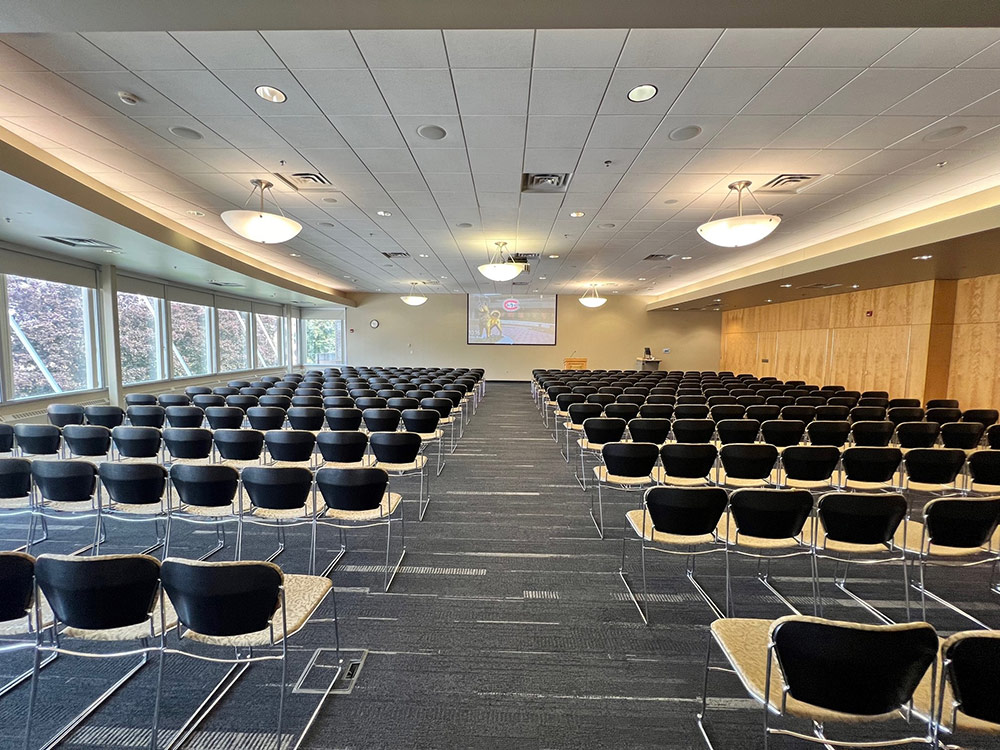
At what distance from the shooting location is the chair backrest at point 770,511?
2.64 m

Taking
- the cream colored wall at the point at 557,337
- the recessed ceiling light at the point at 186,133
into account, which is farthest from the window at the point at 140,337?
the cream colored wall at the point at 557,337

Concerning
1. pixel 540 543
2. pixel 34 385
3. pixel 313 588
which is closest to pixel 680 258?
pixel 540 543

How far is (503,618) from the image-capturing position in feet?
9.43

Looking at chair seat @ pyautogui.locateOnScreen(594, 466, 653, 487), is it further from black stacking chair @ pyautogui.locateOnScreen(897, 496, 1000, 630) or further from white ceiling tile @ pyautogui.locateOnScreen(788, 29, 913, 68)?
white ceiling tile @ pyautogui.locateOnScreen(788, 29, 913, 68)

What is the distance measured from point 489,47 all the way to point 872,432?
5.62 meters

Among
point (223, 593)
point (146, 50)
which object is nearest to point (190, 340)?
point (146, 50)

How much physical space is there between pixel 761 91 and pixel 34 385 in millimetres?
11626

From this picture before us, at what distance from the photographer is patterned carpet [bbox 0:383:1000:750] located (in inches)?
80.5

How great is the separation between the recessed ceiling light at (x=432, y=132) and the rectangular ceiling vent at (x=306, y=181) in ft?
6.37

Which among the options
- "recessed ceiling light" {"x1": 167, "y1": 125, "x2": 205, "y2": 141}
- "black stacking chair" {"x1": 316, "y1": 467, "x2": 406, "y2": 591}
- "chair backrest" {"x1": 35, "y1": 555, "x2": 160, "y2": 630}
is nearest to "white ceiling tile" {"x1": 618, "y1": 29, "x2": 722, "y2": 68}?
"black stacking chair" {"x1": 316, "y1": 467, "x2": 406, "y2": 591}

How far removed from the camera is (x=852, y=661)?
146cm

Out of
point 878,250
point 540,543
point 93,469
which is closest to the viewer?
point 93,469

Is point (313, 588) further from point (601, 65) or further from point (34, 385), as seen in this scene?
point (34, 385)

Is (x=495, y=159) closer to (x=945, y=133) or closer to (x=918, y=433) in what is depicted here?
(x=945, y=133)
